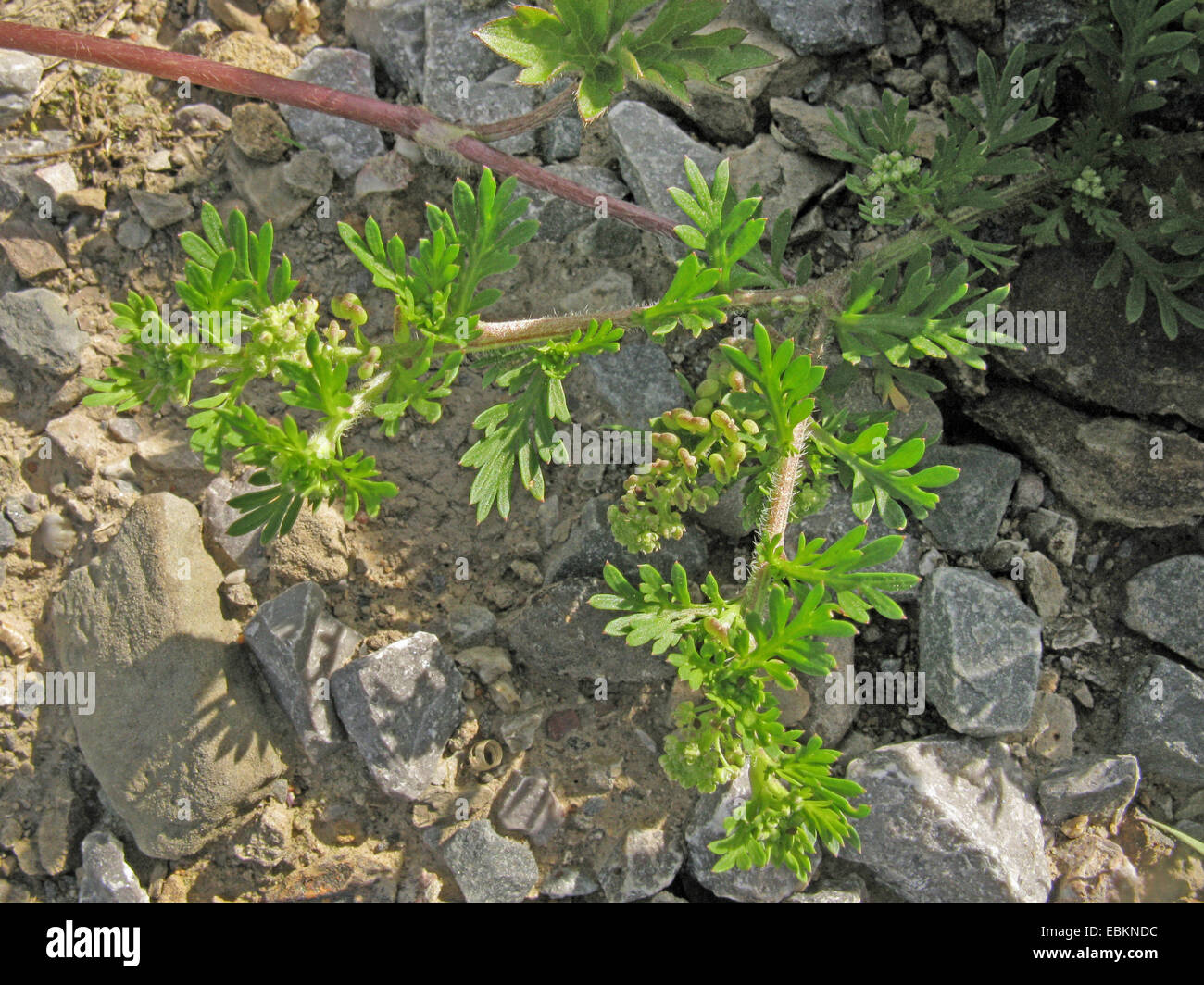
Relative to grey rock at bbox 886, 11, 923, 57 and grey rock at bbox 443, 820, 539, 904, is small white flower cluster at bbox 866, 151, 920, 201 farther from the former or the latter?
grey rock at bbox 443, 820, 539, 904

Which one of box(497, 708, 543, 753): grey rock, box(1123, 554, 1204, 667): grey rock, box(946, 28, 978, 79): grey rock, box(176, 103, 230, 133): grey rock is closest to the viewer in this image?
box(1123, 554, 1204, 667): grey rock

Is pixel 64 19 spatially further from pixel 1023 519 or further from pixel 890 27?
pixel 1023 519

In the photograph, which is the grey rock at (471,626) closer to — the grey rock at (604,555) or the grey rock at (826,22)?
the grey rock at (604,555)

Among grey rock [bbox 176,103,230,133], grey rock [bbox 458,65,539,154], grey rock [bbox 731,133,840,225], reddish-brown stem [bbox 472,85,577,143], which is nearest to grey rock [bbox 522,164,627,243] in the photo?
grey rock [bbox 458,65,539,154]

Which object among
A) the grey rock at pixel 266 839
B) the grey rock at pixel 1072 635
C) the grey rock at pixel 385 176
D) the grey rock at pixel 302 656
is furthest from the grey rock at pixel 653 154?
the grey rock at pixel 266 839

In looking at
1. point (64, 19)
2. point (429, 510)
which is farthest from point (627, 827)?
point (64, 19)

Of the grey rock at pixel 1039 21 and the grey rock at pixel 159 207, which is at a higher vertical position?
the grey rock at pixel 1039 21

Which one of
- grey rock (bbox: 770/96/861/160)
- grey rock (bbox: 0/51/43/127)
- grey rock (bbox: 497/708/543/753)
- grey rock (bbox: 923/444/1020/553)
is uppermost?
grey rock (bbox: 0/51/43/127)
